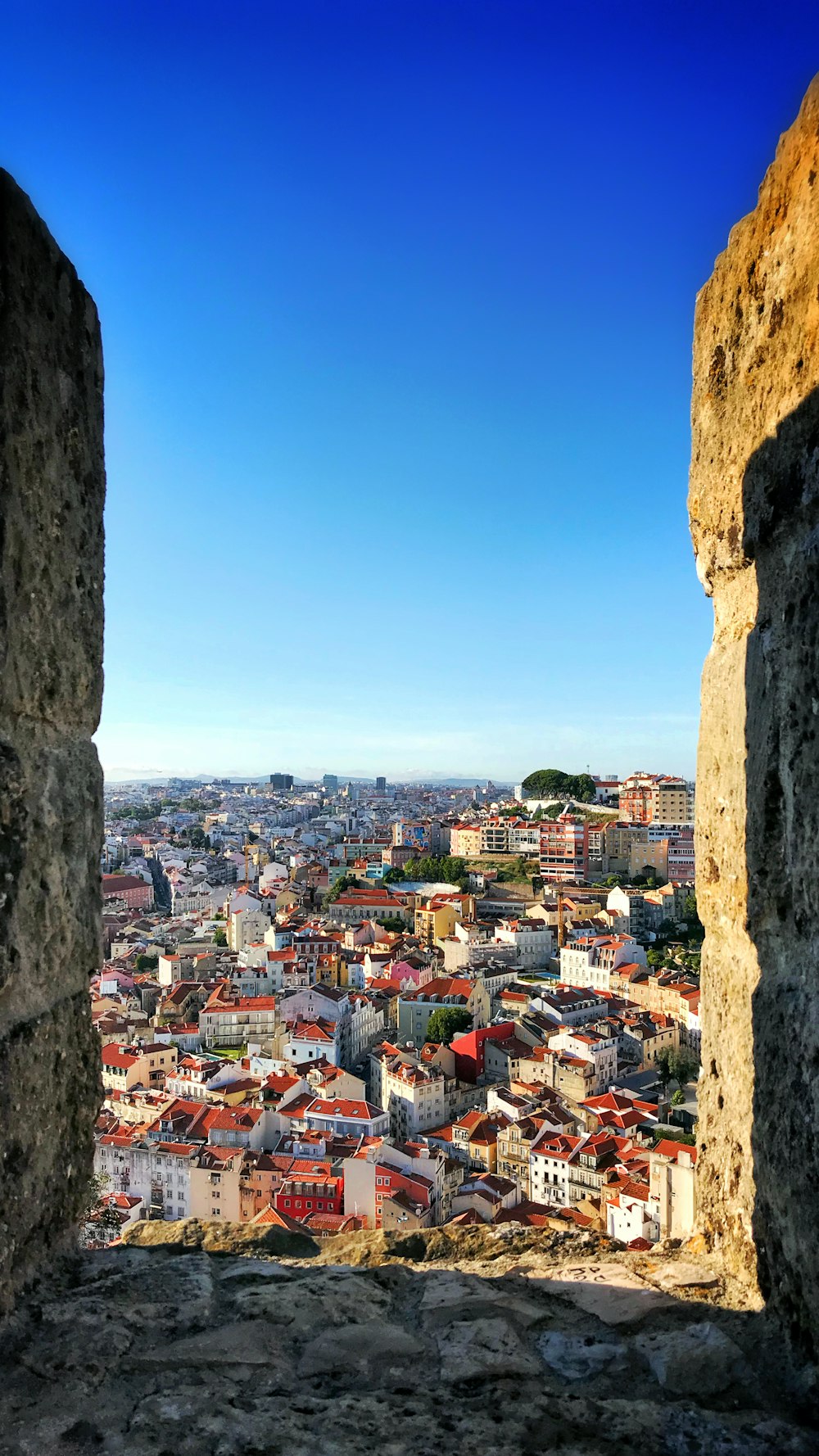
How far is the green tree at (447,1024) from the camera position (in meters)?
32.3

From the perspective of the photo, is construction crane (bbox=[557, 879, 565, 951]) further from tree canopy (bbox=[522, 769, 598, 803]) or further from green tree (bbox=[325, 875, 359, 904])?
tree canopy (bbox=[522, 769, 598, 803])

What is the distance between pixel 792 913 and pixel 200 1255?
50.5 inches

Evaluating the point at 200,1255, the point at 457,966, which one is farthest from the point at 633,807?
the point at 200,1255

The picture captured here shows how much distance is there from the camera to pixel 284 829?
98375 mm

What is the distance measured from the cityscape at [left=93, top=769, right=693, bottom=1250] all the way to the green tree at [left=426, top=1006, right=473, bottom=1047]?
3.8 inches

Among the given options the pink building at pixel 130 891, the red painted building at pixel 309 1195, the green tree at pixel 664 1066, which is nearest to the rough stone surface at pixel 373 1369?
the red painted building at pixel 309 1195

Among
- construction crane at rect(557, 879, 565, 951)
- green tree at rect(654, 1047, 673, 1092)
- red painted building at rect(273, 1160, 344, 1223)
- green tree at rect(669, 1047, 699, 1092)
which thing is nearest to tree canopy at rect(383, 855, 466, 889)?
construction crane at rect(557, 879, 565, 951)

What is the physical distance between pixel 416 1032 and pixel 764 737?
34104mm

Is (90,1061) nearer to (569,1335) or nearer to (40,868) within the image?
(40,868)

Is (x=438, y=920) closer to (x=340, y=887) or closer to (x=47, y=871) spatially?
(x=340, y=887)

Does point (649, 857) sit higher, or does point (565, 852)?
point (565, 852)

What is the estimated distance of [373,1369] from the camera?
151 cm

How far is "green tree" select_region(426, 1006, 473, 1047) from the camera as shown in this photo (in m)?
32.3

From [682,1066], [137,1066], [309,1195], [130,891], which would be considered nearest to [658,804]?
[130,891]
